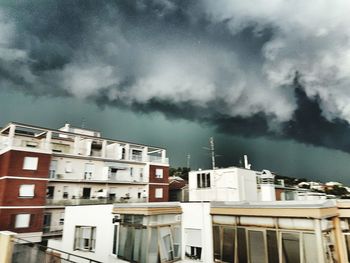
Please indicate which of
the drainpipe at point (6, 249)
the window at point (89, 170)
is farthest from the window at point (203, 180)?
the drainpipe at point (6, 249)

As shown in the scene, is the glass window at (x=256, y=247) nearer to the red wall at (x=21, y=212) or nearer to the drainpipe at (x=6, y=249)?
the drainpipe at (x=6, y=249)

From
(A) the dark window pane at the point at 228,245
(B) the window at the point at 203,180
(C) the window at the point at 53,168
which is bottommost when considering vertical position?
(A) the dark window pane at the point at 228,245

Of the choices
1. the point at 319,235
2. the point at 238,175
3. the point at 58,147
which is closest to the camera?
the point at 319,235

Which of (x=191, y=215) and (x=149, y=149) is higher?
(x=149, y=149)

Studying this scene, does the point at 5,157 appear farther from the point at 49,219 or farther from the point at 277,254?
the point at 277,254

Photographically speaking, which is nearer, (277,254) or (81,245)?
(277,254)

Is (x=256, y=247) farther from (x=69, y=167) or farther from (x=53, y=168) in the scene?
(x=69, y=167)

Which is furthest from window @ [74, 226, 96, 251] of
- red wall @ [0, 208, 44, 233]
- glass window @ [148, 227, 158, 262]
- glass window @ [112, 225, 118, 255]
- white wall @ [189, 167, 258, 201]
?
red wall @ [0, 208, 44, 233]

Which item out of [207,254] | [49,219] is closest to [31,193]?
[49,219]
